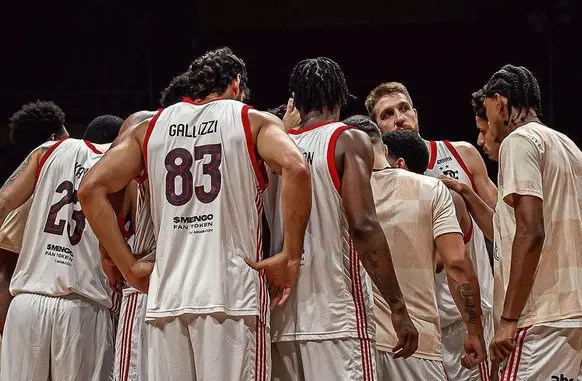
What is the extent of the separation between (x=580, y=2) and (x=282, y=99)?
2907 mm

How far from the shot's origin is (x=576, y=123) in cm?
867

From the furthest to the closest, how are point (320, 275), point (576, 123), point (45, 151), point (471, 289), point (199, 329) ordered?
point (576, 123) < point (45, 151) < point (471, 289) < point (320, 275) < point (199, 329)

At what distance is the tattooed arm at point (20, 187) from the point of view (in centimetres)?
475

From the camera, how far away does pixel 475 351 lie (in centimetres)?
418

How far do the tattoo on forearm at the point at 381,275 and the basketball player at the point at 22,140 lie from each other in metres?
2.18

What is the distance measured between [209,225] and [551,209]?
4.21 feet

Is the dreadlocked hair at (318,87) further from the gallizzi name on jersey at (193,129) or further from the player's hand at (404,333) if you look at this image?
the player's hand at (404,333)

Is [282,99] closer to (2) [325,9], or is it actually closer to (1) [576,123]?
(2) [325,9]

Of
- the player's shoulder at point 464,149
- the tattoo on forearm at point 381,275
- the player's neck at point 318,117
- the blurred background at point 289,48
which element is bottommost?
the tattoo on forearm at point 381,275

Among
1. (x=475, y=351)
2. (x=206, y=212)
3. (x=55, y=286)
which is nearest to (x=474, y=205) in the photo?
(x=475, y=351)

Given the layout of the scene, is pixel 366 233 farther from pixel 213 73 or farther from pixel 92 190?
pixel 92 190

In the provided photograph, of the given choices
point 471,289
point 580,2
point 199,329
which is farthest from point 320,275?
point 580,2

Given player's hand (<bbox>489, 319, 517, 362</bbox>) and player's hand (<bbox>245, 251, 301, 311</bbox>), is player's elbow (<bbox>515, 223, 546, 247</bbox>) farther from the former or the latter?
player's hand (<bbox>245, 251, 301, 311</bbox>)

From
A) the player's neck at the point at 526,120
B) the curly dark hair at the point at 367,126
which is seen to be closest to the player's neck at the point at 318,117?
the curly dark hair at the point at 367,126
